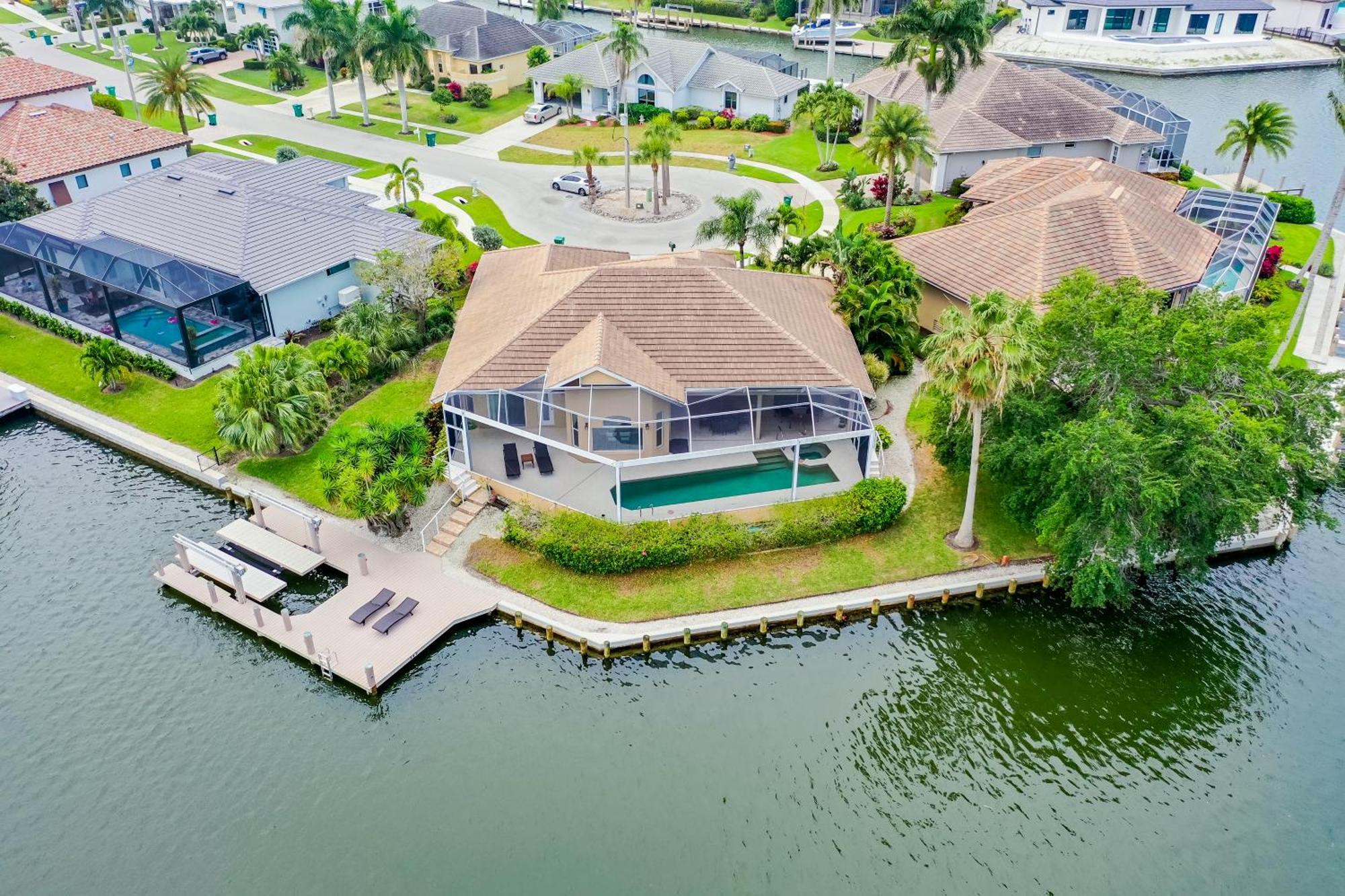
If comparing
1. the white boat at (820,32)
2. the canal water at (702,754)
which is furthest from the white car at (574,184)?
the white boat at (820,32)

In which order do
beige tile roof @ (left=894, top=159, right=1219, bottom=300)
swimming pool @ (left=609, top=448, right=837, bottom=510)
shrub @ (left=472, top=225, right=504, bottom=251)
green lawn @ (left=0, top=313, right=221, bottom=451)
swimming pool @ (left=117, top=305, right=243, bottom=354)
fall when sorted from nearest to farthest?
1. swimming pool @ (left=609, top=448, right=837, bottom=510)
2. green lawn @ (left=0, top=313, right=221, bottom=451)
3. beige tile roof @ (left=894, top=159, right=1219, bottom=300)
4. swimming pool @ (left=117, top=305, right=243, bottom=354)
5. shrub @ (left=472, top=225, right=504, bottom=251)

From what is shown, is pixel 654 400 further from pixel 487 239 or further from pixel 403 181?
pixel 403 181

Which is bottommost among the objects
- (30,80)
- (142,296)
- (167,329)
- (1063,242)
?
(167,329)

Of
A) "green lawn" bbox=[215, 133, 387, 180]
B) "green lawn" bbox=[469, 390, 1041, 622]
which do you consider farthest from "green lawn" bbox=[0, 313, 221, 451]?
"green lawn" bbox=[215, 133, 387, 180]

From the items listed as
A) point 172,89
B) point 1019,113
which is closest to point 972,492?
point 1019,113

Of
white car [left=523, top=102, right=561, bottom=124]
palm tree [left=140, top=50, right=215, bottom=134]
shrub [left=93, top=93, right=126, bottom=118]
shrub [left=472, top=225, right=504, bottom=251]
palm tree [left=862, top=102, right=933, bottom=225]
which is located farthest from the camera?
white car [left=523, top=102, right=561, bottom=124]

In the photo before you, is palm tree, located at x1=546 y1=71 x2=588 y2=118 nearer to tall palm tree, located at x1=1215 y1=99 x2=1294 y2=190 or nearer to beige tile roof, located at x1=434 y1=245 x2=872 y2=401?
beige tile roof, located at x1=434 y1=245 x2=872 y2=401

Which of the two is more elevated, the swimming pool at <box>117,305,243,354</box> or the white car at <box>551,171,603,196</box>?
the white car at <box>551,171,603,196</box>
